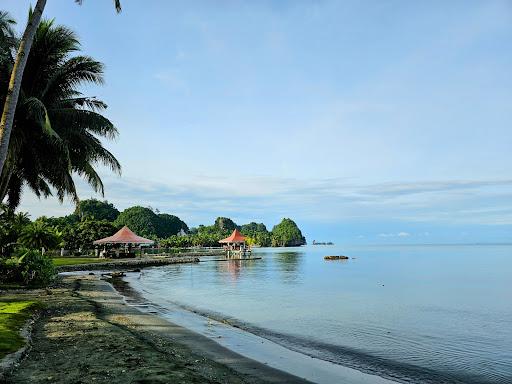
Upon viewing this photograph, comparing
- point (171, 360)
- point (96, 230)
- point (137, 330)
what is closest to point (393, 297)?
point (137, 330)

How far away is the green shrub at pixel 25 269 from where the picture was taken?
68.1ft

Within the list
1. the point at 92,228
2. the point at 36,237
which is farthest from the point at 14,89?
the point at 92,228

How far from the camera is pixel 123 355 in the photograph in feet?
29.3

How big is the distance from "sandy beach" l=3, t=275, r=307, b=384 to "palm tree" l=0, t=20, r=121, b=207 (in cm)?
782

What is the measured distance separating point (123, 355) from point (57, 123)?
48.0 ft

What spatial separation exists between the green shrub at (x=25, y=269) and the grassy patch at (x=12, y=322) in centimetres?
646

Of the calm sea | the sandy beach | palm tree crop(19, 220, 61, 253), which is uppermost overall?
palm tree crop(19, 220, 61, 253)

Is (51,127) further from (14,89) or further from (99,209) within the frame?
(99,209)

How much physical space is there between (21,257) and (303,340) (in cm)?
1510

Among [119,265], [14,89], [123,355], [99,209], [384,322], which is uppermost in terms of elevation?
[99,209]

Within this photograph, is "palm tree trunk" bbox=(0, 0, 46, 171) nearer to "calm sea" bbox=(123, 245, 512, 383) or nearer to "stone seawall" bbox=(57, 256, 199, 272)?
"calm sea" bbox=(123, 245, 512, 383)

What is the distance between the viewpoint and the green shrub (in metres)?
20.8

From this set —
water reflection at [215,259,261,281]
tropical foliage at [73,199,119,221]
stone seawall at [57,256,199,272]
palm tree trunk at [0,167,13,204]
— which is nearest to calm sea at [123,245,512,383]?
water reflection at [215,259,261,281]

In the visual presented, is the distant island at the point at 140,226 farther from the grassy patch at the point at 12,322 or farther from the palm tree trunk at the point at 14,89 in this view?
the palm tree trunk at the point at 14,89
